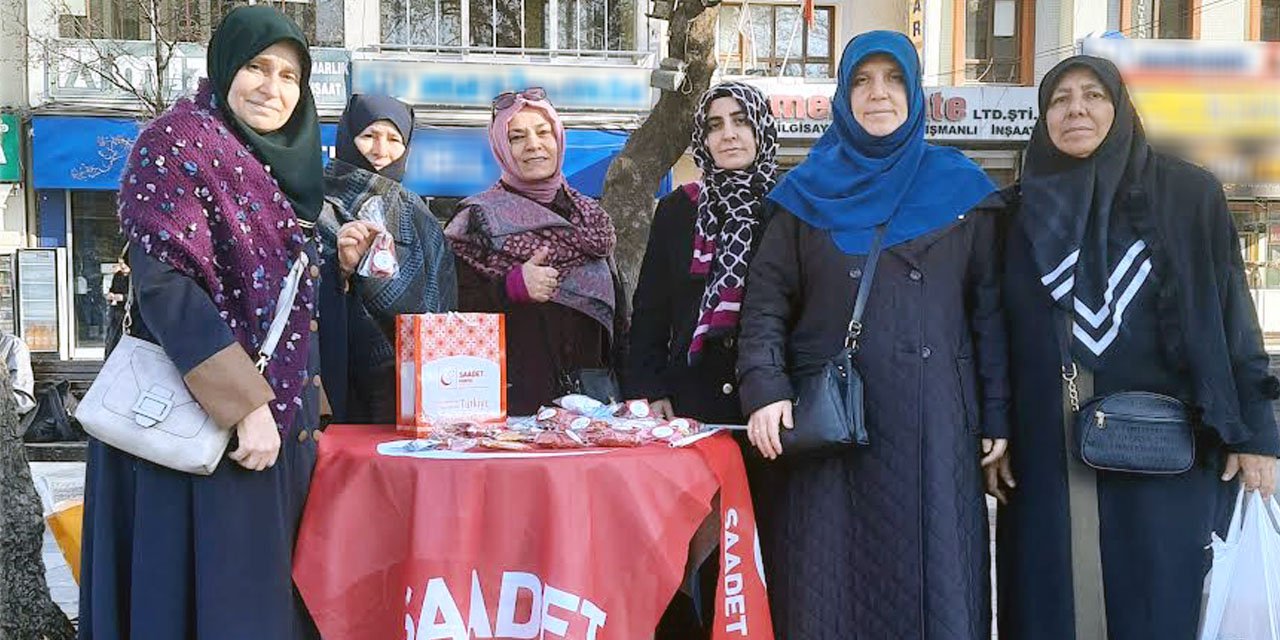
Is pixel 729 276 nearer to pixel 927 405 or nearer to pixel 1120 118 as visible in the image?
pixel 927 405

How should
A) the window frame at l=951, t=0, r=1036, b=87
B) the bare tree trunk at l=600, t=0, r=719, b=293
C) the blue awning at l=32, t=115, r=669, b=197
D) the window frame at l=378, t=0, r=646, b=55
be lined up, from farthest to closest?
the window frame at l=951, t=0, r=1036, b=87 < the window frame at l=378, t=0, r=646, b=55 < the blue awning at l=32, t=115, r=669, b=197 < the bare tree trunk at l=600, t=0, r=719, b=293

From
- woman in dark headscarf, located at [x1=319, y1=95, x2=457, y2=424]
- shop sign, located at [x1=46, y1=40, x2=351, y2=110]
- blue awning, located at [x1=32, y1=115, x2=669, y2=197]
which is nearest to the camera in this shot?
woman in dark headscarf, located at [x1=319, y1=95, x2=457, y2=424]

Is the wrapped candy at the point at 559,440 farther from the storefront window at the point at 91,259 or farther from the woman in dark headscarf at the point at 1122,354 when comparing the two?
the storefront window at the point at 91,259

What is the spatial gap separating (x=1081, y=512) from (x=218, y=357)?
201cm

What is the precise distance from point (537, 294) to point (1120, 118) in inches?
64.6

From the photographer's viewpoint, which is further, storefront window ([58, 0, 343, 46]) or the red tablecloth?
storefront window ([58, 0, 343, 46])

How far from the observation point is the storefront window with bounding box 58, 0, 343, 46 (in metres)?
11.6

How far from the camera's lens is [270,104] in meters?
2.27

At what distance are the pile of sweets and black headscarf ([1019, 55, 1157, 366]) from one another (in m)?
0.96

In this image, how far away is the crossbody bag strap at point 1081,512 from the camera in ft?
8.01

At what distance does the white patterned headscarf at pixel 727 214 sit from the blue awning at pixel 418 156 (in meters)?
9.61

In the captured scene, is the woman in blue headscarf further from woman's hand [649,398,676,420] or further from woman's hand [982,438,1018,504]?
woman's hand [649,398,676,420]

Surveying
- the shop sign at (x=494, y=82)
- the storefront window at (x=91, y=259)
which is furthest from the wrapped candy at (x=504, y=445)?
the storefront window at (x=91, y=259)

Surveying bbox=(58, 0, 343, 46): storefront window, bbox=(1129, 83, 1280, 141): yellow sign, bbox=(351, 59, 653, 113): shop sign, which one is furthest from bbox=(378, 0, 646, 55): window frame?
bbox=(1129, 83, 1280, 141): yellow sign
